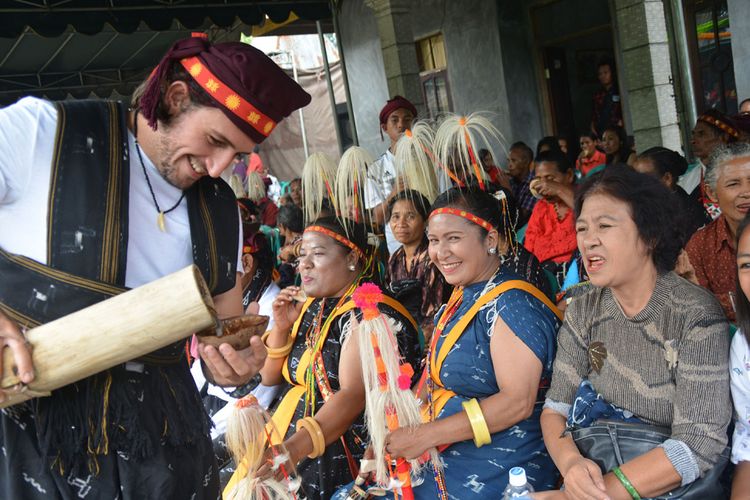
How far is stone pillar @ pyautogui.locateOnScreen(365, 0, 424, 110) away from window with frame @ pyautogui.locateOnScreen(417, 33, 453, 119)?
2.41 m

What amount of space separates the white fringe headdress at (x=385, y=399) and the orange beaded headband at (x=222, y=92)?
113 cm

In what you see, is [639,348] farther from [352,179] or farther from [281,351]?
[352,179]

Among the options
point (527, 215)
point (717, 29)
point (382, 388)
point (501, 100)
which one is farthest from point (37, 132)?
point (501, 100)

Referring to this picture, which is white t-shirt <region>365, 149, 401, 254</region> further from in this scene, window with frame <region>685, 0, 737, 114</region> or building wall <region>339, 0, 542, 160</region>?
building wall <region>339, 0, 542, 160</region>

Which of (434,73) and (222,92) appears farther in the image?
(434,73)

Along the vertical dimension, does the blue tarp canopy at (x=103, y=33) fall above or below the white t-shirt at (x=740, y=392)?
above

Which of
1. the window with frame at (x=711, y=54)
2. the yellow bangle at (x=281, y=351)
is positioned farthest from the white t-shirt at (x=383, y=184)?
the window with frame at (x=711, y=54)

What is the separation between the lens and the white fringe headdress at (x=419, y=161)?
423cm

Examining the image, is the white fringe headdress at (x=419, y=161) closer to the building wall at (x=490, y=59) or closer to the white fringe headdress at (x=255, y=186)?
the building wall at (x=490, y=59)

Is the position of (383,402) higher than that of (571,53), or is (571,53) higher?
(571,53)

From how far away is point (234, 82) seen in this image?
5.01 feet

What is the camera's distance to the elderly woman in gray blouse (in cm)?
186

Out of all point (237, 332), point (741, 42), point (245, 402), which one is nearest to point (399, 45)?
point (741, 42)

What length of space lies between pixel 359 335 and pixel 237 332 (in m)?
1.00
